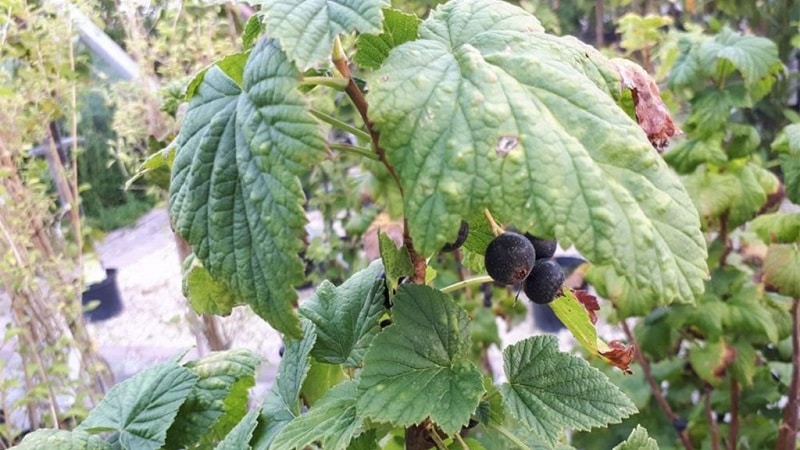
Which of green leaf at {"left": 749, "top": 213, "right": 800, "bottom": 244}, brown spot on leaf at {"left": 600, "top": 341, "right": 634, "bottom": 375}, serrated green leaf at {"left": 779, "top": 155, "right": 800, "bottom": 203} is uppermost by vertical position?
brown spot on leaf at {"left": 600, "top": 341, "right": 634, "bottom": 375}

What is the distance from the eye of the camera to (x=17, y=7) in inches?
57.9

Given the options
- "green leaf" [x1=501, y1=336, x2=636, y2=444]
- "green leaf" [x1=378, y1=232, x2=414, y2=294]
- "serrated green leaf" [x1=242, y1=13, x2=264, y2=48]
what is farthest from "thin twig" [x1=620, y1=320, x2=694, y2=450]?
"serrated green leaf" [x1=242, y1=13, x2=264, y2=48]

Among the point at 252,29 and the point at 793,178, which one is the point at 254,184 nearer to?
the point at 252,29

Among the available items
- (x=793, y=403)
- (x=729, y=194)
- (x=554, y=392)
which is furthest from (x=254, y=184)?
(x=793, y=403)

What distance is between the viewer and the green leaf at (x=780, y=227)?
4.85ft

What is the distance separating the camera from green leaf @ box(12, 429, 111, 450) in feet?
2.69

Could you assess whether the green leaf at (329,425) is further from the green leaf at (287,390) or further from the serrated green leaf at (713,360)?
the serrated green leaf at (713,360)

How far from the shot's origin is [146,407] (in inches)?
34.1

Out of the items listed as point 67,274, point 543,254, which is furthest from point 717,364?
point 67,274

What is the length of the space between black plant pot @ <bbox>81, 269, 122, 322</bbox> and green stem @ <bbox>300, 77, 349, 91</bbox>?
11.0 ft

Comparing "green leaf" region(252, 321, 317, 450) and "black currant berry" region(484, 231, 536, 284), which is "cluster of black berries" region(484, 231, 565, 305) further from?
"green leaf" region(252, 321, 317, 450)

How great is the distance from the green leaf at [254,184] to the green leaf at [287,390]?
0.24 metres

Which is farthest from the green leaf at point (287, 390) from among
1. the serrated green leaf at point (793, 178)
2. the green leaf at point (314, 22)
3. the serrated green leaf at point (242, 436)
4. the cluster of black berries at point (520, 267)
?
the serrated green leaf at point (793, 178)

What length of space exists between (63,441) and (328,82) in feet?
1.95
